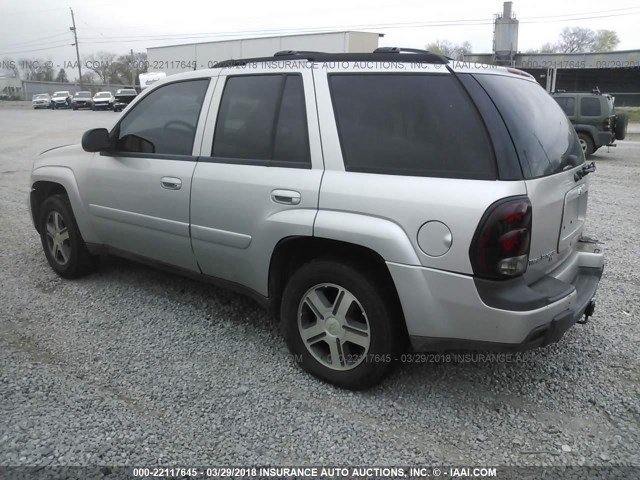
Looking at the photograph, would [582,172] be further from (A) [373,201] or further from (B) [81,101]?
(B) [81,101]

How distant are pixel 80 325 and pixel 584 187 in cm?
356

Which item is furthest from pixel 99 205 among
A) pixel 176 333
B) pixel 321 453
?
pixel 321 453

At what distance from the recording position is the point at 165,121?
3.92 m

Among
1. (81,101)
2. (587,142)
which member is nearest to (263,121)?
(587,142)

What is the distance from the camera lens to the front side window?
374cm

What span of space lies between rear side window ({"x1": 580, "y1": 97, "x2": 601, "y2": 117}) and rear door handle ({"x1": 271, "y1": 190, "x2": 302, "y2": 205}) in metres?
13.3

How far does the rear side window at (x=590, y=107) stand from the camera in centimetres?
1388

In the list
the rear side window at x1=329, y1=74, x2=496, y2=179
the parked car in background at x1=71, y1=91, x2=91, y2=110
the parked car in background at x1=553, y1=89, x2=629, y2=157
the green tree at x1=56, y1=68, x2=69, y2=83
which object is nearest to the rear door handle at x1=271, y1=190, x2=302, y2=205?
the rear side window at x1=329, y1=74, x2=496, y2=179

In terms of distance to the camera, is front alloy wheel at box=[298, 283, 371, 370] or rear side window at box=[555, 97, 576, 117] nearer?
front alloy wheel at box=[298, 283, 371, 370]

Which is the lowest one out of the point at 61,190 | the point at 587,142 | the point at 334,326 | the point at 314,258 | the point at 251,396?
the point at 251,396

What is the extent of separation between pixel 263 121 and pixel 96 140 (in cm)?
154

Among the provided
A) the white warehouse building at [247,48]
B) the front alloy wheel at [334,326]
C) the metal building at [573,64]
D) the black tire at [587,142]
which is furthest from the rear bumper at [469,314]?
the metal building at [573,64]

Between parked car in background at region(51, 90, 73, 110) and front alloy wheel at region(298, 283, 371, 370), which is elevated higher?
parked car in background at region(51, 90, 73, 110)

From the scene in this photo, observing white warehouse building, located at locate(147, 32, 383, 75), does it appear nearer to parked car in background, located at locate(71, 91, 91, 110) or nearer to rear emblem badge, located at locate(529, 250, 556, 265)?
parked car in background, located at locate(71, 91, 91, 110)
